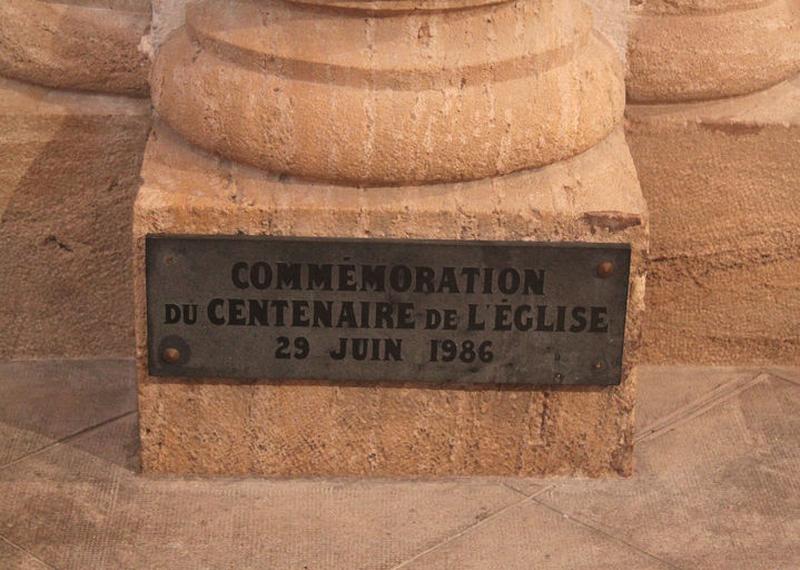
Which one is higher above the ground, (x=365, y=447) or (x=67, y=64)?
(x=67, y=64)

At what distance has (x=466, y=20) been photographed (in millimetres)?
3561

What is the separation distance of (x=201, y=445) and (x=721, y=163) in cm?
149

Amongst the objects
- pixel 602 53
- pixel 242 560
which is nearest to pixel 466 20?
pixel 602 53

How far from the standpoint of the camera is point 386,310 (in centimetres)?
367

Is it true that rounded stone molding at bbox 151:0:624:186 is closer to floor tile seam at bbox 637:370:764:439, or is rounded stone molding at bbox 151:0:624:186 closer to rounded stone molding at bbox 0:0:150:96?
rounded stone molding at bbox 0:0:150:96

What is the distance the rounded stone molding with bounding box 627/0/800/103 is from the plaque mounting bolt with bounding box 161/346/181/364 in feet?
4.41

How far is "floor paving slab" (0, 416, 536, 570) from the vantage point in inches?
139

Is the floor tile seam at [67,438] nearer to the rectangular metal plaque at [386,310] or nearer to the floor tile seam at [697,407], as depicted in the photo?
the rectangular metal plaque at [386,310]

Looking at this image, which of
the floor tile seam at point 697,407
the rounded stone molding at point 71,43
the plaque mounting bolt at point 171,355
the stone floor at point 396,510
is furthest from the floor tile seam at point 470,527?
the rounded stone molding at point 71,43

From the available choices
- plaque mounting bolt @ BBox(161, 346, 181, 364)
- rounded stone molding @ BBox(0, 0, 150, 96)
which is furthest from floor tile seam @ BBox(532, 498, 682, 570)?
rounded stone molding @ BBox(0, 0, 150, 96)

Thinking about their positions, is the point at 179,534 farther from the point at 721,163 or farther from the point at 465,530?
the point at 721,163

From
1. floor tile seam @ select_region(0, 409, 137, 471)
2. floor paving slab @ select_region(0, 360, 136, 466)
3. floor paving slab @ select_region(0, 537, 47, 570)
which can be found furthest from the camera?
floor paving slab @ select_region(0, 360, 136, 466)

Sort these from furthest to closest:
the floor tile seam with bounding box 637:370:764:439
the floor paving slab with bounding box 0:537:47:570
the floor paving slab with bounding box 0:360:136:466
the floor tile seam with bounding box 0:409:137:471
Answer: the floor tile seam with bounding box 637:370:764:439 → the floor paving slab with bounding box 0:360:136:466 → the floor tile seam with bounding box 0:409:137:471 → the floor paving slab with bounding box 0:537:47:570

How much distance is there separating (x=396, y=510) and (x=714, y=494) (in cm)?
73
